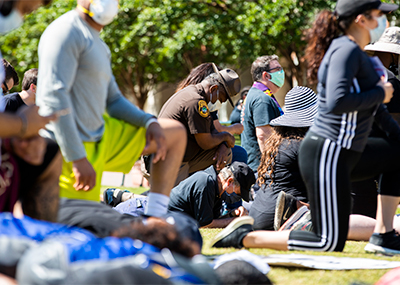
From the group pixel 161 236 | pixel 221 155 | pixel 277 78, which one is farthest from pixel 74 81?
pixel 277 78

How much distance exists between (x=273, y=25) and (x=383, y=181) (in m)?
11.7

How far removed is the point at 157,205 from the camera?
330 centimetres

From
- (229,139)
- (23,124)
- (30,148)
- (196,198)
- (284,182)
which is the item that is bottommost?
(196,198)

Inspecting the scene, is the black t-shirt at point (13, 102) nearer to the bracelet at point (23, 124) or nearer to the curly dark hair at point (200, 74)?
the curly dark hair at point (200, 74)

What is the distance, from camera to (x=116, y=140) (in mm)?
3363

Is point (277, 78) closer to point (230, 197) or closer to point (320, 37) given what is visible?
point (230, 197)

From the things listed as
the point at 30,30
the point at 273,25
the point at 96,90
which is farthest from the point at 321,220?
the point at 30,30

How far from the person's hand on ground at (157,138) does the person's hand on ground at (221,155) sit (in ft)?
7.22

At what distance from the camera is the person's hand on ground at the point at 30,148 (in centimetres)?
262

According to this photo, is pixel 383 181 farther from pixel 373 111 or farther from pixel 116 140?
pixel 116 140

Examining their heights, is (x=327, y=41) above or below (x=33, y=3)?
below

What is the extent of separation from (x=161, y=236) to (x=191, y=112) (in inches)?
118

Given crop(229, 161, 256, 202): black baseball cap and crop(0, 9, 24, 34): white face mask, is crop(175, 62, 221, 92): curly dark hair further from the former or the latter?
crop(0, 9, 24, 34): white face mask

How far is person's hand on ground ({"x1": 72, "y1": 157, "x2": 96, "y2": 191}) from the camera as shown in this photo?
2914mm
